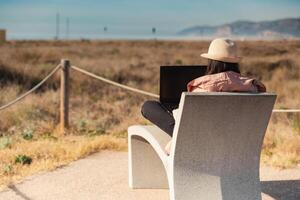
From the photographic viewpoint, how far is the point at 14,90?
14945mm

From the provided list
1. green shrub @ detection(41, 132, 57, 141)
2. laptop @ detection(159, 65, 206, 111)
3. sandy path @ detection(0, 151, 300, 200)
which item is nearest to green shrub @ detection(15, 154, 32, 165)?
sandy path @ detection(0, 151, 300, 200)

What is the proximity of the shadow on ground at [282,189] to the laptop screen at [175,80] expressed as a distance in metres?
1.12

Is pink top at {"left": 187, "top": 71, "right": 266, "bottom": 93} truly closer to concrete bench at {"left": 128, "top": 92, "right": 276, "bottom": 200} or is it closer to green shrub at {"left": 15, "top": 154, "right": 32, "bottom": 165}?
concrete bench at {"left": 128, "top": 92, "right": 276, "bottom": 200}

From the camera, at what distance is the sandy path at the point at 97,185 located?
17.9 ft

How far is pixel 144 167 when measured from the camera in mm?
5773

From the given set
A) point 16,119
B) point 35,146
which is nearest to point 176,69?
point 35,146

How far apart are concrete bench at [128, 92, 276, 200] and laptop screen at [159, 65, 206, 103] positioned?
2.81 ft

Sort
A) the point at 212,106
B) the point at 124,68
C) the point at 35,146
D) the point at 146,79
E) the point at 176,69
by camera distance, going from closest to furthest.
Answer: the point at 212,106 → the point at 176,69 → the point at 35,146 → the point at 146,79 → the point at 124,68

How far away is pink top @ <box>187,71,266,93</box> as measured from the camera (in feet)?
Result: 14.4

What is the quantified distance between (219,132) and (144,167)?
4.90 ft

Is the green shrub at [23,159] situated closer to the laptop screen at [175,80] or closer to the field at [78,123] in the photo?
the field at [78,123]

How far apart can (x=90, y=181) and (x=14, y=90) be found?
9.40 metres

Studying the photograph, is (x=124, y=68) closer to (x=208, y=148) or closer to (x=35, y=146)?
(x=35, y=146)

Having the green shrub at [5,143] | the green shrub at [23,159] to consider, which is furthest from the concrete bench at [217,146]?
the green shrub at [5,143]
